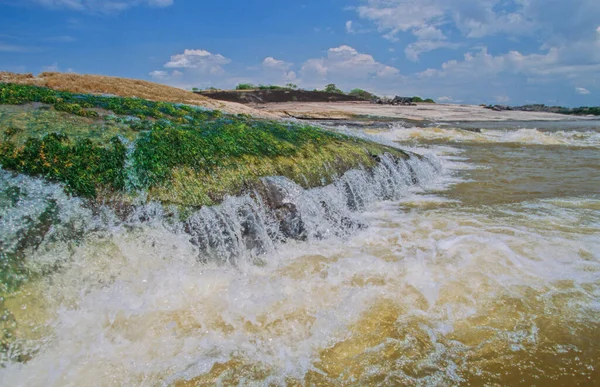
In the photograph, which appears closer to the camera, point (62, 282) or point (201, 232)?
point (62, 282)

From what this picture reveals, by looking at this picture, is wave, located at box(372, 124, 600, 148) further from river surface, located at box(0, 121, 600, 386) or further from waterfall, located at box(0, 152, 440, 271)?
river surface, located at box(0, 121, 600, 386)

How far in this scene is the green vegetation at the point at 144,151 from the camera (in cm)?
485

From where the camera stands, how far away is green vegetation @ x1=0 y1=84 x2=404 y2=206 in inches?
191

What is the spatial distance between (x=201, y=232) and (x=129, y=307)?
4.60ft

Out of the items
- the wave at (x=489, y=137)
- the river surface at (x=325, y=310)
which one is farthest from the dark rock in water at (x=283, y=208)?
the wave at (x=489, y=137)

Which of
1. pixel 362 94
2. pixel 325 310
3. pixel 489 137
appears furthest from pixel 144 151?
pixel 362 94

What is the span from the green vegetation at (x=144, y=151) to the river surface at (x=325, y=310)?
788 millimetres

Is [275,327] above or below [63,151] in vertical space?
below

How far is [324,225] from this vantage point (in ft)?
20.3

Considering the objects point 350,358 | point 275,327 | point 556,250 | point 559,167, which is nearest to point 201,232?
point 275,327

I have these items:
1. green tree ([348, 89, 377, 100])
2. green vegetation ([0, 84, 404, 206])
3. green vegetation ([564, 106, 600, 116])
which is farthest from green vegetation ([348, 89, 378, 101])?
green vegetation ([0, 84, 404, 206])

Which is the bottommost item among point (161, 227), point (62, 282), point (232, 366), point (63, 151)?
point (232, 366)

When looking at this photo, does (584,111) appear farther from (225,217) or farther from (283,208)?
(225,217)

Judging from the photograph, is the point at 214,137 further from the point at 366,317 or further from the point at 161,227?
the point at 366,317
